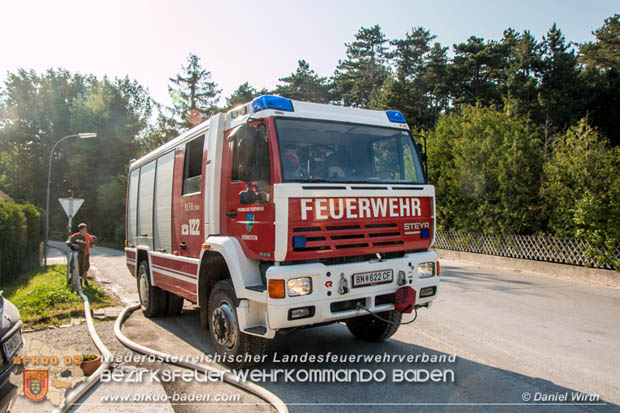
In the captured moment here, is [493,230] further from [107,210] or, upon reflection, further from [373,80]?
[107,210]

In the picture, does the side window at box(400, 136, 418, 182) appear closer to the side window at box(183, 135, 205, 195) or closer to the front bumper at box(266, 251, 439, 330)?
the front bumper at box(266, 251, 439, 330)

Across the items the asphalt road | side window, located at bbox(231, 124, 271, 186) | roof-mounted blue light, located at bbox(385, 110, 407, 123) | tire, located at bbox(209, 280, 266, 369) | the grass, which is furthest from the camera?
the grass

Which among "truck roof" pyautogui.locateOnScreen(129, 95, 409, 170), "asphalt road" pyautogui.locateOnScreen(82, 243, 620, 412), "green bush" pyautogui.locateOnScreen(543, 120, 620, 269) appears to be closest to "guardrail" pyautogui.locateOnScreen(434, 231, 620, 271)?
"green bush" pyautogui.locateOnScreen(543, 120, 620, 269)

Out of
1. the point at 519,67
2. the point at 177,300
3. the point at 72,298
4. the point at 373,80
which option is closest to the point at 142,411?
the point at 177,300

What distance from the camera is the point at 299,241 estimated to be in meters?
4.37

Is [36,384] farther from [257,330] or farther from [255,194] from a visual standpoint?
[255,194]

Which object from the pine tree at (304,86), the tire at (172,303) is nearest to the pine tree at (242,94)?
the pine tree at (304,86)

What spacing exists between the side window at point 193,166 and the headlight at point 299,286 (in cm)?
227

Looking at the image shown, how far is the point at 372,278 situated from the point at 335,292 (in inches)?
19.8

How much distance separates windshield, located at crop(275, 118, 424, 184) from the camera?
4.68 m

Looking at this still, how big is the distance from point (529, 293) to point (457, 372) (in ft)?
21.0

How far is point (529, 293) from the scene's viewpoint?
10.1 meters

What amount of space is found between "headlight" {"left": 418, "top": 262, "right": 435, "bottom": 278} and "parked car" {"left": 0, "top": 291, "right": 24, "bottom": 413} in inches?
157

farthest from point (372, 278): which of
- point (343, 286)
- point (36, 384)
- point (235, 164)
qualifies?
point (36, 384)
